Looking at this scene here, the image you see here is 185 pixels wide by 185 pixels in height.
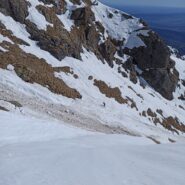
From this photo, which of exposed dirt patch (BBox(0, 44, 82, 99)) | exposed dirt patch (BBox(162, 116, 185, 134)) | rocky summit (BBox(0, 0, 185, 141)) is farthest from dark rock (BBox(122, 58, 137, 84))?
exposed dirt patch (BBox(0, 44, 82, 99))

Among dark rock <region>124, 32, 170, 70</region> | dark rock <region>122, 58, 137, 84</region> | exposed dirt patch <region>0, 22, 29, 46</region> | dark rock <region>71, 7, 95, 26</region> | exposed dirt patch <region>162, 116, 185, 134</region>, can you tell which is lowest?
exposed dirt patch <region>162, 116, 185, 134</region>

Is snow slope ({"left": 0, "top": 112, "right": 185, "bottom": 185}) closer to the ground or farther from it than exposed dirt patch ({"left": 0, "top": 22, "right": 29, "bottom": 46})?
farther from it

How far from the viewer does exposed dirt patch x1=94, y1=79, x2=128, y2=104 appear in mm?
56519

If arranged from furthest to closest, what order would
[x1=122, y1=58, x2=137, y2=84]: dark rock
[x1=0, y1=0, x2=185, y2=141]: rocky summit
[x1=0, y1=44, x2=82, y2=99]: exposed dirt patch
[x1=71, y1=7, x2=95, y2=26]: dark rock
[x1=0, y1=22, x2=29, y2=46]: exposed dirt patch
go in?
[x1=122, y1=58, x2=137, y2=84]: dark rock
[x1=71, y1=7, x2=95, y2=26]: dark rock
[x1=0, y1=22, x2=29, y2=46]: exposed dirt patch
[x1=0, y1=44, x2=82, y2=99]: exposed dirt patch
[x1=0, y1=0, x2=185, y2=141]: rocky summit

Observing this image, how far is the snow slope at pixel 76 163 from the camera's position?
1170cm

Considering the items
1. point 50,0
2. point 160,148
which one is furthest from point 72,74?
point 160,148

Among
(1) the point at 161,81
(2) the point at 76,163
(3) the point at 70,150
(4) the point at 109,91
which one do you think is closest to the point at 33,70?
(4) the point at 109,91

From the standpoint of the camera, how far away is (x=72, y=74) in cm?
5512

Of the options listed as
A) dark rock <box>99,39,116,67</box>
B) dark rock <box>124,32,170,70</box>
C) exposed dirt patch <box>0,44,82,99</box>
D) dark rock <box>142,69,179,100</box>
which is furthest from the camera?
dark rock <box>124,32,170,70</box>

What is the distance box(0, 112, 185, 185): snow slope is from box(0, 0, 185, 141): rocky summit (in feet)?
34.8

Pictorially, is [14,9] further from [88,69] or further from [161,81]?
[161,81]

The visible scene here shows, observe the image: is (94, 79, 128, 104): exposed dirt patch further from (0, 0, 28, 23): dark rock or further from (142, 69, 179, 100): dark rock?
(142, 69, 179, 100): dark rock

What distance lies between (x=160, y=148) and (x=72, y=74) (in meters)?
38.1

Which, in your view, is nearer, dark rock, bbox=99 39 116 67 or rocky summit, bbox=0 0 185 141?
rocky summit, bbox=0 0 185 141
